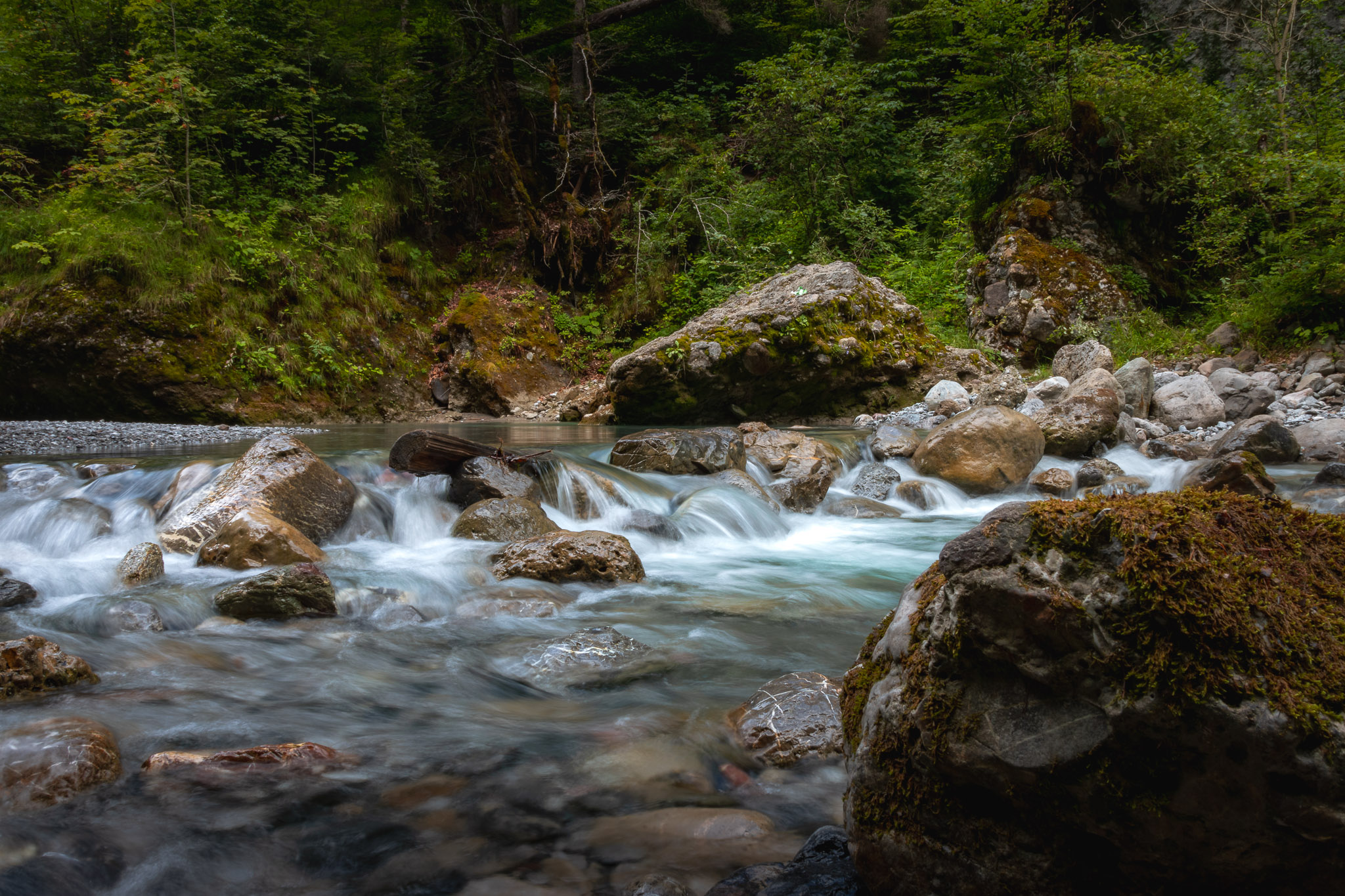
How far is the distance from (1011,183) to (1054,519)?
15751mm

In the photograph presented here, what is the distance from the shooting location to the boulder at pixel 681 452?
802cm

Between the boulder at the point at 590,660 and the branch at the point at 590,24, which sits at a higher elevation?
the branch at the point at 590,24

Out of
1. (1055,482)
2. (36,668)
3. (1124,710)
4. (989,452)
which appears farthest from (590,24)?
(1124,710)

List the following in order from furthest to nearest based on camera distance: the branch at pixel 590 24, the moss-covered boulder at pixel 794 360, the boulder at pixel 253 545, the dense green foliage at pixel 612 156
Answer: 1. the branch at pixel 590 24
2. the dense green foliage at pixel 612 156
3. the moss-covered boulder at pixel 794 360
4. the boulder at pixel 253 545

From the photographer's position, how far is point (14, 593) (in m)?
4.37

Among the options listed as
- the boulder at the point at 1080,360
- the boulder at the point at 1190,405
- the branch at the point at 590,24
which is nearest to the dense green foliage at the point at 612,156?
the branch at the point at 590,24

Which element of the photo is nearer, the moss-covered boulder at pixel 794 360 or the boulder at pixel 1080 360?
the boulder at pixel 1080 360

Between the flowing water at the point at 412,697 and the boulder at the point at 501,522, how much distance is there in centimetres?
15

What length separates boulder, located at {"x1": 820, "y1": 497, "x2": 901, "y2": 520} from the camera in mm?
7719

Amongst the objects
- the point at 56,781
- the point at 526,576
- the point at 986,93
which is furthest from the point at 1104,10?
the point at 56,781

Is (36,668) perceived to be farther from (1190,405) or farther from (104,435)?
(1190,405)

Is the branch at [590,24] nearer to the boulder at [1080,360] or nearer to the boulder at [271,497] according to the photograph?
the boulder at [1080,360]

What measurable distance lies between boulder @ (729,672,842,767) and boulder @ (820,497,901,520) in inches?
190

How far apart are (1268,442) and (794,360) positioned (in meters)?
5.78
